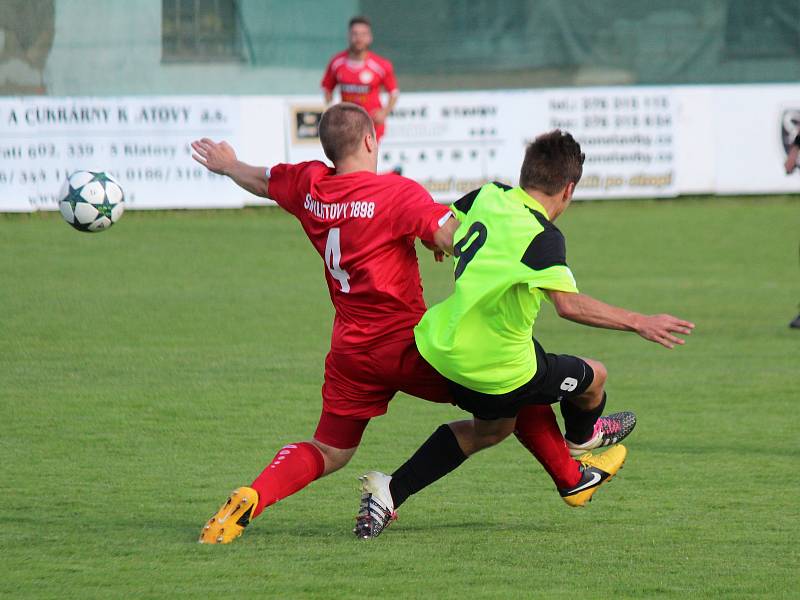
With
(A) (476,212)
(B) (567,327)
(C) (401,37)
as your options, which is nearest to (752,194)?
(C) (401,37)

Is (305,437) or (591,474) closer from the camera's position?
(591,474)

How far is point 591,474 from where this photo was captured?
5191 millimetres

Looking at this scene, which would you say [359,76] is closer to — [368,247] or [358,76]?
[358,76]

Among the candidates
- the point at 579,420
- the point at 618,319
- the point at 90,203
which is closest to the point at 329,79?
the point at 90,203

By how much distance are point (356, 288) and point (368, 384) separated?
0.35m

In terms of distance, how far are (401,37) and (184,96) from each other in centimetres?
327

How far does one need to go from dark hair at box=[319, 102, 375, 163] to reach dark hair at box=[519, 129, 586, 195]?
0.61 m

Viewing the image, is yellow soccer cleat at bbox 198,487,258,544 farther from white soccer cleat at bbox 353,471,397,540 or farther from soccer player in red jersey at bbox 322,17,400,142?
soccer player in red jersey at bbox 322,17,400,142

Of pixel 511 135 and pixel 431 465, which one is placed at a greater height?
pixel 511 135

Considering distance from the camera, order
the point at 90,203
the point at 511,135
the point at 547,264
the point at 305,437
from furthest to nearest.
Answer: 1. the point at 511,135
2. the point at 90,203
3. the point at 305,437
4. the point at 547,264

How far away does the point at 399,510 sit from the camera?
5.49 m

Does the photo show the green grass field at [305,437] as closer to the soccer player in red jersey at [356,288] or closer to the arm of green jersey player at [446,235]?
the soccer player in red jersey at [356,288]

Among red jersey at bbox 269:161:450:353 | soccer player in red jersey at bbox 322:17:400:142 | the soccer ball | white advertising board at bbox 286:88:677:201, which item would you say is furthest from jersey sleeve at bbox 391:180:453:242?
white advertising board at bbox 286:88:677:201

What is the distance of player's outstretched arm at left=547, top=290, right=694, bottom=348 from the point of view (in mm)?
4371
